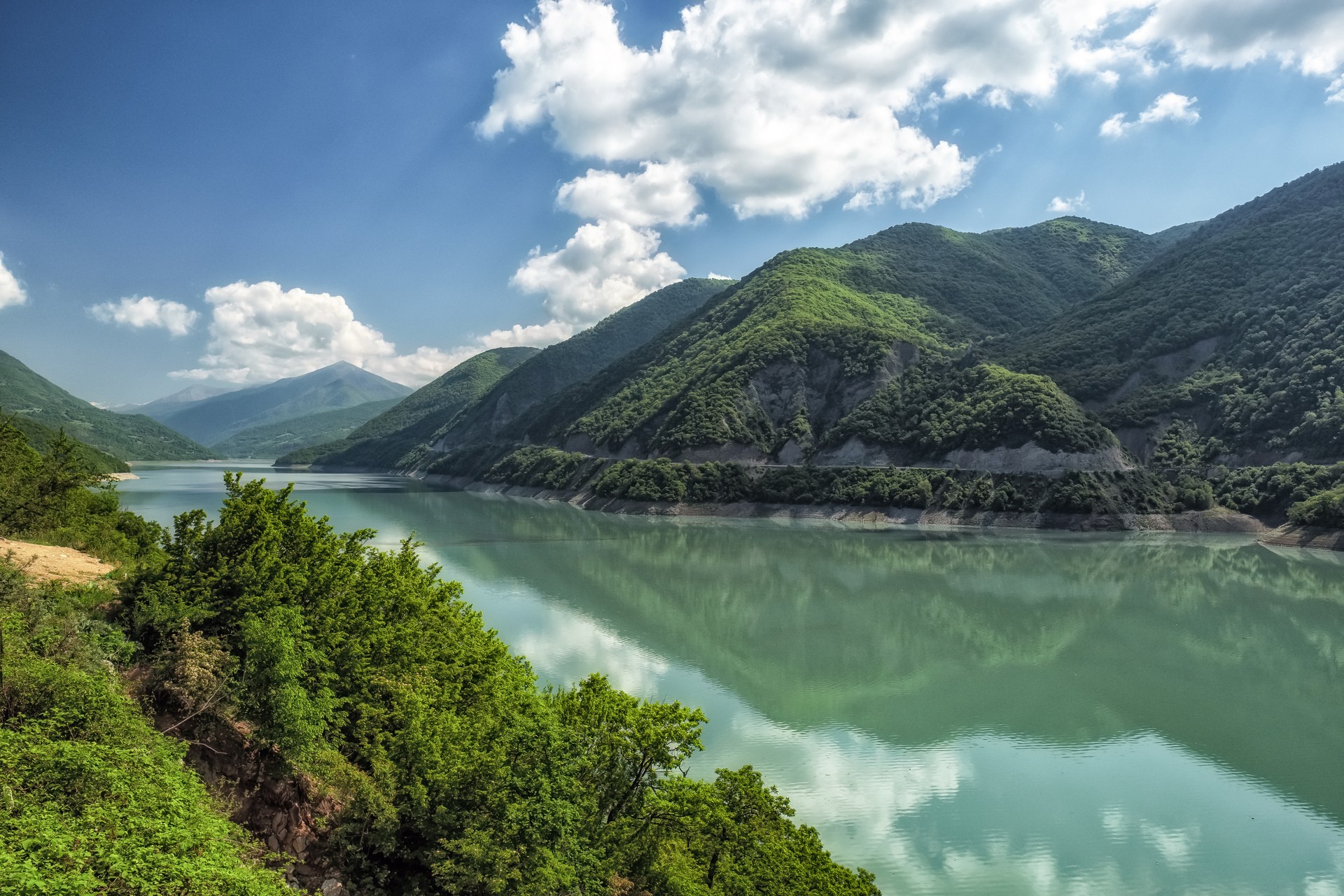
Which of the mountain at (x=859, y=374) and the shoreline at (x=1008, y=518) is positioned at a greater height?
the mountain at (x=859, y=374)

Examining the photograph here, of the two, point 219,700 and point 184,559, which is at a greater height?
point 184,559

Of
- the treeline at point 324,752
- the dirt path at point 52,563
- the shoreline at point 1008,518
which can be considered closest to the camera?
the treeline at point 324,752

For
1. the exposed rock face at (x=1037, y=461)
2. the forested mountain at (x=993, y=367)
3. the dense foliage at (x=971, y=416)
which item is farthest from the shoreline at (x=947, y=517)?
the dense foliage at (x=971, y=416)

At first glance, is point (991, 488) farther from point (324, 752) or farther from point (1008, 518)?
point (324, 752)

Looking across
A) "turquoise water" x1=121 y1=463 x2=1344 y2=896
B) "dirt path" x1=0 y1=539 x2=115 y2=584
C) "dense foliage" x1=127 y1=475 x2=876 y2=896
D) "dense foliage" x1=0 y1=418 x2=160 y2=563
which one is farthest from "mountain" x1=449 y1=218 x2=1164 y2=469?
"dirt path" x1=0 y1=539 x2=115 y2=584

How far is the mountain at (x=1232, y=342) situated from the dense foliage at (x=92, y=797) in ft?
297

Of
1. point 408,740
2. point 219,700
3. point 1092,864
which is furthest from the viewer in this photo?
point 1092,864

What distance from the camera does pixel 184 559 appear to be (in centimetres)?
1411

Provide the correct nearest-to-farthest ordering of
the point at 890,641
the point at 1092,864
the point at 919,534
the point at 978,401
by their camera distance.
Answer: the point at 1092,864 < the point at 890,641 < the point at 919,534 < the point at 978,401

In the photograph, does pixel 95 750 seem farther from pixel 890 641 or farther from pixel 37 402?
pixel 37 402

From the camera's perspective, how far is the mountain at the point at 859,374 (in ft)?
275

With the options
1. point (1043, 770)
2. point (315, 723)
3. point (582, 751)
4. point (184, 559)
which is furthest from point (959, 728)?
point (184, 559)

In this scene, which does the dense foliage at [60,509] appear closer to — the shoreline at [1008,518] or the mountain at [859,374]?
the shoreline at [1008,518]

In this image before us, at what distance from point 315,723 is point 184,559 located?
4.59 metres
